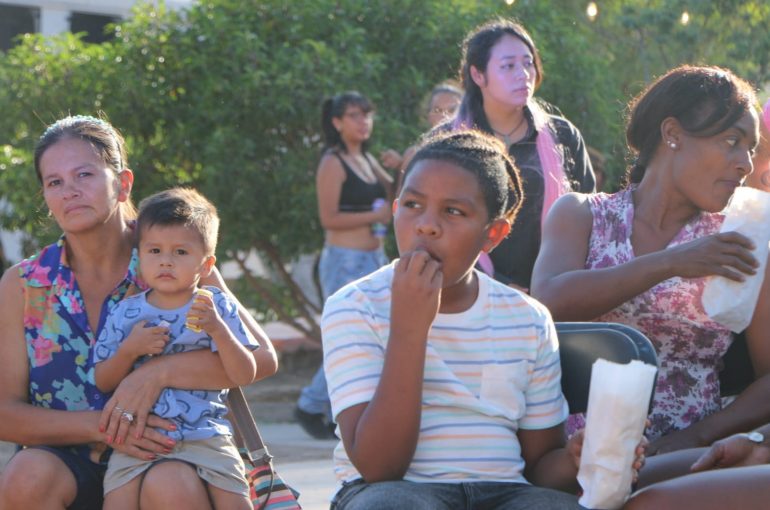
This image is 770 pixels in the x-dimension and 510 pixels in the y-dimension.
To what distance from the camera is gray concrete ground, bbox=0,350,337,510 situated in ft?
20.5

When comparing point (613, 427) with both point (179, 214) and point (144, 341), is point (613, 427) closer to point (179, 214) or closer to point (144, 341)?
point (144, 341)

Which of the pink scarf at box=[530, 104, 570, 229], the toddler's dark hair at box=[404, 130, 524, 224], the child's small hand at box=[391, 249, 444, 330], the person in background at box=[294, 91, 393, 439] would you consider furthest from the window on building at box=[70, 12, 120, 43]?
the child's small hand at box=[391, 249, 444, 330]

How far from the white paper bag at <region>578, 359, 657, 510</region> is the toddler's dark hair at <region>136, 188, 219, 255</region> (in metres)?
1.41

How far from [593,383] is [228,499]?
1.18 m

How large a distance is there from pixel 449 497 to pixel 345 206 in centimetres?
504

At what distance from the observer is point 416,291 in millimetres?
2896

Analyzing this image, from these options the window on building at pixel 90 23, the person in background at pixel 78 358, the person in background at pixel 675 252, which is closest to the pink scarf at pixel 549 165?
the person in background at pixel 675 252

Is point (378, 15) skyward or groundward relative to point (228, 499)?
skyward

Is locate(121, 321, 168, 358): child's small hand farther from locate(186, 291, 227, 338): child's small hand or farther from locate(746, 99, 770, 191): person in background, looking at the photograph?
locate(746, 99, 770, 191): person in background

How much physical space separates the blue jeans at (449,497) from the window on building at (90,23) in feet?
33.8

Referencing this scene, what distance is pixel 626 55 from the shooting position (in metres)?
11.1

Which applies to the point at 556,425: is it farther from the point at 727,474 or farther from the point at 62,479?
the point at 62,479

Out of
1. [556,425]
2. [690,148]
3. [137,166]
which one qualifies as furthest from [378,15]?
[556,425]

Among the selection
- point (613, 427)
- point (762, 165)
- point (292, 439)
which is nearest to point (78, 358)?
point (613, 427)
